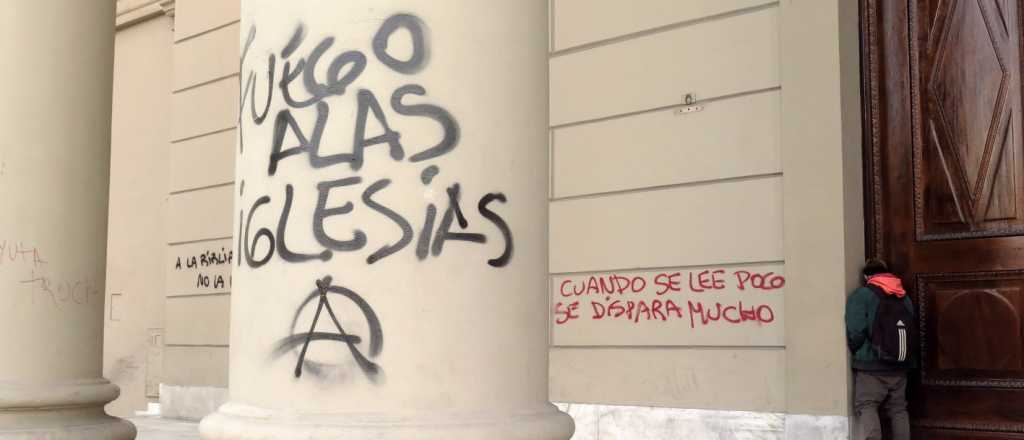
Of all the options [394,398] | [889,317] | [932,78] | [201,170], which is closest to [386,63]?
[394,398]

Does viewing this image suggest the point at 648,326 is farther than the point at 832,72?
Yes

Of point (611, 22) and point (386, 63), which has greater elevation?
point (611, 22)

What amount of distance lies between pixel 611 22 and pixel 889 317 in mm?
2936

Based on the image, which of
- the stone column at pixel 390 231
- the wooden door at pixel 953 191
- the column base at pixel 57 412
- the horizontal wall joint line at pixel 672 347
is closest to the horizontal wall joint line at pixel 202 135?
the horizontal wall joint line at pixel 672 347

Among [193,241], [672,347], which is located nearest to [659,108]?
[672,347]

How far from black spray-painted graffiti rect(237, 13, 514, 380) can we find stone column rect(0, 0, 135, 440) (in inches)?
111

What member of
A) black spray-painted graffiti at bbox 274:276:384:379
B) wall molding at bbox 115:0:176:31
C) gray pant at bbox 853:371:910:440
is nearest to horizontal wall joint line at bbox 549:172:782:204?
gray pant at bbox 853:371:910:440

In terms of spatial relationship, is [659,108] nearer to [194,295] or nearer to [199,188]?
[199,188]

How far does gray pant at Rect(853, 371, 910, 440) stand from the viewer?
6445 millimetres

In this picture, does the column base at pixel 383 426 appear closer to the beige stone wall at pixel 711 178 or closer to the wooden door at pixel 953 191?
the beige stone wall at pixel 711 178

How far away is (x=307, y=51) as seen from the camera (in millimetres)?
2906

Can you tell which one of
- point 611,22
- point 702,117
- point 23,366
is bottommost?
point 23,366

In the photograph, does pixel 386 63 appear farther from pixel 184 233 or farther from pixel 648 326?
pixel 184 233

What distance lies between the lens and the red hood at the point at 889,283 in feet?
21.2
